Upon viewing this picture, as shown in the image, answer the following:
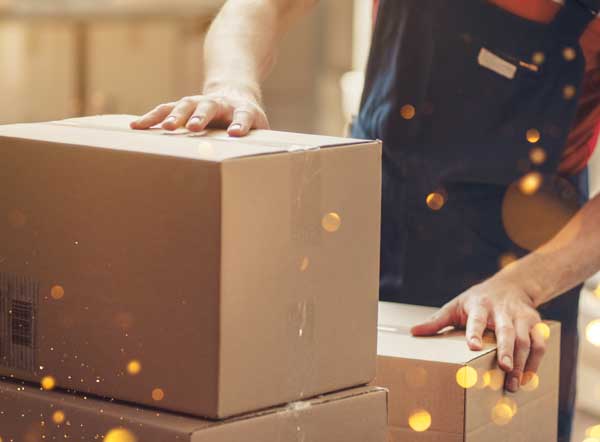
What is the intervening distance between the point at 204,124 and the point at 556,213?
76 centimetres

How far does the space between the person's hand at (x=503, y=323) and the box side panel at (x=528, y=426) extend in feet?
0.16

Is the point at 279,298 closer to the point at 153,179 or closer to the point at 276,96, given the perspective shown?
the point at 153,179

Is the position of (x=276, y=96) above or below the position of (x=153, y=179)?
below

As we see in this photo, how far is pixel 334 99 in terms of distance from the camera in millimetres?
4887

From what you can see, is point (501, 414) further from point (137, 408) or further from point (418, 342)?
point (137, 408)

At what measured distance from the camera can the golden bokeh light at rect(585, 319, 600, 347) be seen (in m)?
2.58

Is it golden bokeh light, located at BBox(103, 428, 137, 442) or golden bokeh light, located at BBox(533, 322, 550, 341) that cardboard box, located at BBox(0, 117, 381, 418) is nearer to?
golden bokeh light, located at BBox(103, 428, 137, 442)

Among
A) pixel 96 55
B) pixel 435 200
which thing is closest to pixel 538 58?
pixel 435 200

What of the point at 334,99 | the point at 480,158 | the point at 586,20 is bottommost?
the point at 334,99

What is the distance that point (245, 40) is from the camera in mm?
1617

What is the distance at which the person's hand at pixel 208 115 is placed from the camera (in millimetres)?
1162

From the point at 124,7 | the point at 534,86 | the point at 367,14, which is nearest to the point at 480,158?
the point at 534,86

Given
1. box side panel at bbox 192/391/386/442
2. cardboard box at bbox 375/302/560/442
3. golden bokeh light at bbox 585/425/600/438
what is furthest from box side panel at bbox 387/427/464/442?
golden bokeh light at bbox 585/425/600/438

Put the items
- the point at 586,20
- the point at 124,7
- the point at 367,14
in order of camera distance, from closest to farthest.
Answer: the point at 586,20
the point at 367,14
the point at 124,7
